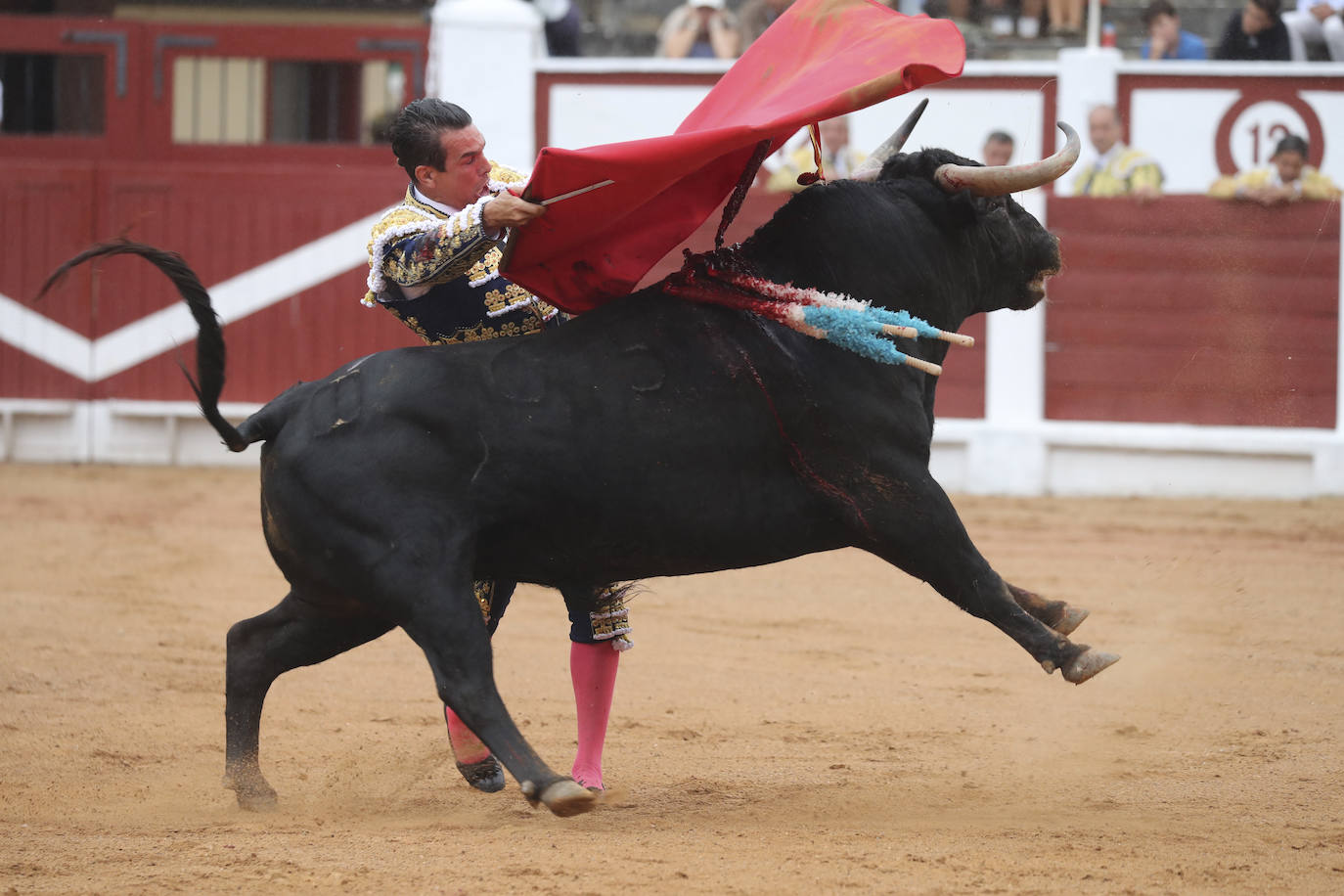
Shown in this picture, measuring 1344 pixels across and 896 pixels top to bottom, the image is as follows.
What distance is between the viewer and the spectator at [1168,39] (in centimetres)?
958

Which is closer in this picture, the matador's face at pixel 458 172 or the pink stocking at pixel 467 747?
the matador's face at pixel 458 172

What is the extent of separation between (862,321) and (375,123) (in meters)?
7.63

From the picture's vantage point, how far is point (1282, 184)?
834 cm

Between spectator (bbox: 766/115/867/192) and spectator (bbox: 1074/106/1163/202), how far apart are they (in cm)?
126

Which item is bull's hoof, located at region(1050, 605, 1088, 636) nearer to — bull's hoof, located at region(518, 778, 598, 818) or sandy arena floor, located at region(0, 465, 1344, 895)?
sandy arena floor, located at region(0, 465, 1344, 895)

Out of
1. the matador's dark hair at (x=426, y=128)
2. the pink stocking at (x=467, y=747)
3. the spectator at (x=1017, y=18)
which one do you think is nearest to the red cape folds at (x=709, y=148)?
the matador's dark hair at (x=426, y=128)

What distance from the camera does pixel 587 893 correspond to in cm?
270

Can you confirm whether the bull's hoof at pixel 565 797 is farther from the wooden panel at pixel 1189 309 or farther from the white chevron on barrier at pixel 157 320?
the white chevron on barrier at pixel 157 320

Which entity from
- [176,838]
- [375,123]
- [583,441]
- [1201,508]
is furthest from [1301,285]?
[176,838]

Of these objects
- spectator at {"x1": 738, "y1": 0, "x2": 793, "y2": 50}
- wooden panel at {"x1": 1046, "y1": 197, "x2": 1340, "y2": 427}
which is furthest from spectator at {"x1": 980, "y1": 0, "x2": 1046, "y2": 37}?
wooden panel at {"x1": 1046, "y1": 197, "x2": 1340, "y2": 427}

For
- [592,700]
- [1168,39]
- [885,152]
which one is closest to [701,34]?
[1168,39]

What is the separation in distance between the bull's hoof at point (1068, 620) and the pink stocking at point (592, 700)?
0.99 m

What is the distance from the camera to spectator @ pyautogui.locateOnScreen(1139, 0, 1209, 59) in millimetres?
9578

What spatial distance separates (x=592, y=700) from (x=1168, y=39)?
745cm
